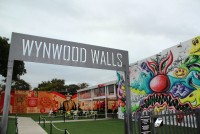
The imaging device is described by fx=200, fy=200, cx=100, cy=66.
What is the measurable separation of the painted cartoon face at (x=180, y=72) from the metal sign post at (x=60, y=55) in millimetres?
8377

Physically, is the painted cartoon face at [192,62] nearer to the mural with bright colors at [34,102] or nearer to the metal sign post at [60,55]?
the metal sign post at [60,55]

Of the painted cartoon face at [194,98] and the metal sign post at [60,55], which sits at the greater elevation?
the metal sign post at [60,55]

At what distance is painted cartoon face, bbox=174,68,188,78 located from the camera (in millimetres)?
11961

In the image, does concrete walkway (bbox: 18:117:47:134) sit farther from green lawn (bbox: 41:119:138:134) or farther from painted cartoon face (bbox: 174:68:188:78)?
painted cartoon face (bbox: 174:68:188:78)

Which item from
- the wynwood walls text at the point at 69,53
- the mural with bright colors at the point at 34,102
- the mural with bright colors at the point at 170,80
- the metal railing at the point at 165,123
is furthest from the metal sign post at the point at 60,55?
the mural with bright colors at the point at 34,102

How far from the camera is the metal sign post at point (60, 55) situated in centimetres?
365

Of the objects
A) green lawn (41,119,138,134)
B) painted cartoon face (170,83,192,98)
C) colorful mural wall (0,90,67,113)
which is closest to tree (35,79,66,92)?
colorful mural wall (0,90,67,113)

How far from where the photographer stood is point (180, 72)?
40.6 ft

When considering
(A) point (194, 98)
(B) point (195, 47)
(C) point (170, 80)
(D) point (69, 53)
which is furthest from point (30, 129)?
(B) point (195, 47)

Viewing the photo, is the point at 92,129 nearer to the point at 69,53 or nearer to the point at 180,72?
the point at 180,72

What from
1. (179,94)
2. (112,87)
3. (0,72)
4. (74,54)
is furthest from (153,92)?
(0,72)

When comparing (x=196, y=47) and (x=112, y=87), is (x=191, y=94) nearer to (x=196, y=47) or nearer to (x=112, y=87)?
(x=196, y=47)

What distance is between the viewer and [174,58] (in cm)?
1295

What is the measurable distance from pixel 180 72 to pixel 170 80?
3.45 feet
